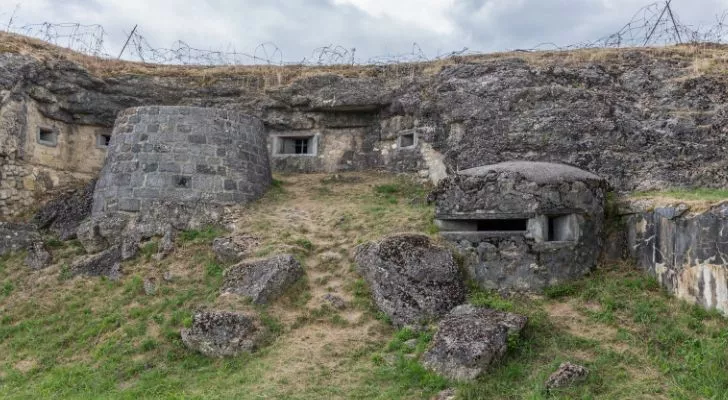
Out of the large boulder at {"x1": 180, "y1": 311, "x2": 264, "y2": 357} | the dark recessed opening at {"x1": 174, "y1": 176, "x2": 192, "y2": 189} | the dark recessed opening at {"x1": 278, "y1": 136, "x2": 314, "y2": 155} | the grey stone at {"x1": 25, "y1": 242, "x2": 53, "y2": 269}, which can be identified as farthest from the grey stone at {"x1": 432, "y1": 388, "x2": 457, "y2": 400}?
the dark recessed opening at {"x1": 278, "y1": 136, "x2": 314, "y2": 155}

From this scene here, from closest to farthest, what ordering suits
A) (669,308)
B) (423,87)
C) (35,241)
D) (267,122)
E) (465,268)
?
(669,308) < (465,268) < (35,241) < (423,87) < (267,122)

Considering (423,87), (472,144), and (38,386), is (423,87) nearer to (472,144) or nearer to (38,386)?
(472,144)

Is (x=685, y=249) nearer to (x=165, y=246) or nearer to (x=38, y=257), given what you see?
(x=165, y=246)

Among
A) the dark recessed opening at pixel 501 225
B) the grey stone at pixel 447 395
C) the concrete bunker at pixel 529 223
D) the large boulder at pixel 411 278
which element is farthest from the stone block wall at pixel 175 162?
the grey stone at pixel 447 395

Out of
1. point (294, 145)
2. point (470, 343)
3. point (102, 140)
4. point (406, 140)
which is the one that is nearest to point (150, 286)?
point (470, 343)

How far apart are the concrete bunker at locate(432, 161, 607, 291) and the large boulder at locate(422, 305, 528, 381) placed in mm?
1306

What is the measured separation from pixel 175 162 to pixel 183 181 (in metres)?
0.41

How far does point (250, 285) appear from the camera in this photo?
30.2 feet

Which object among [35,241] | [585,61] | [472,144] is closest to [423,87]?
[472,144]

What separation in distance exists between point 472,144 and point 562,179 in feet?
14.6

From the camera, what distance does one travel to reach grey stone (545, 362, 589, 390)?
6615 millimetres

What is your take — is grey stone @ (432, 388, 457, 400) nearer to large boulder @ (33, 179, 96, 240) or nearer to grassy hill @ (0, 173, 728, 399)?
grassy hill @ (0, 173, 728, 399)

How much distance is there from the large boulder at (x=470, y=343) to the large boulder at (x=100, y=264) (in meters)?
6.12

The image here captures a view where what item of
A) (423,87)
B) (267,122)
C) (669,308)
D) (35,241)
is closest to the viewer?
(669,308)
